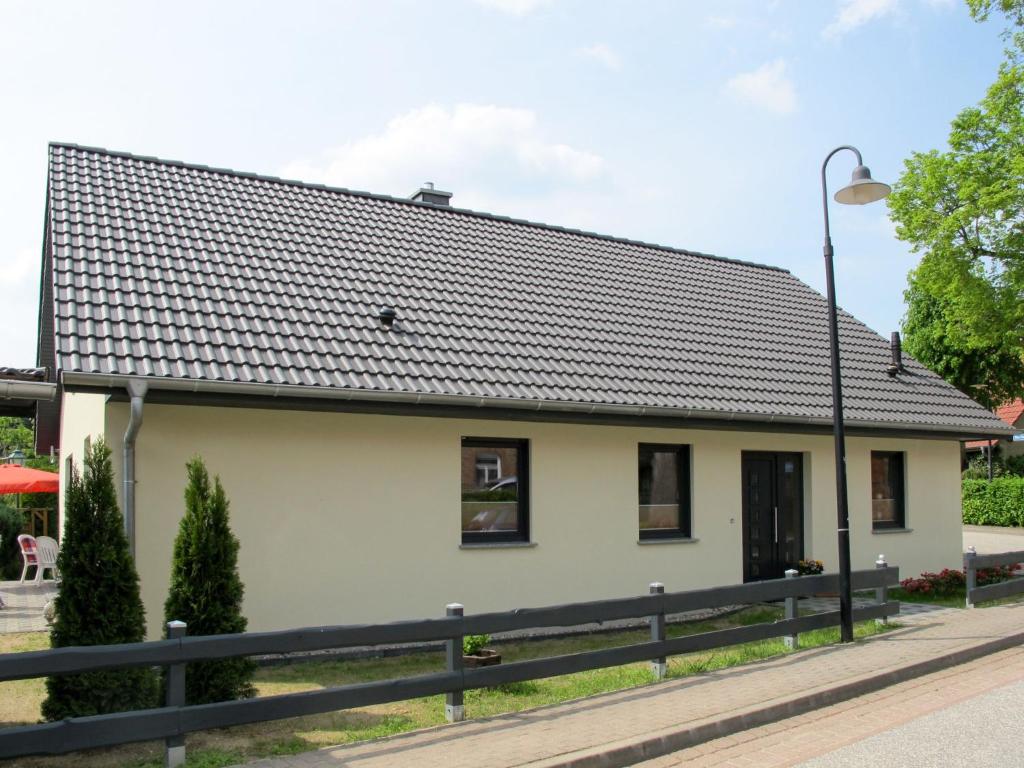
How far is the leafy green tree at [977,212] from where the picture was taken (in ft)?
66.6

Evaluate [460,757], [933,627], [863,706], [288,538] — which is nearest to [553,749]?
[460,757]

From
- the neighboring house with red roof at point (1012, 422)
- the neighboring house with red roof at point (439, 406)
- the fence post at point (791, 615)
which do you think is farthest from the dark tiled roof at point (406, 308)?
the neighboring house with red roof at point (1012, 422)

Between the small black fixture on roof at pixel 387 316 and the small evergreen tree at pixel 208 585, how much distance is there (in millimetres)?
4393

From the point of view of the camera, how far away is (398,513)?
10.4 m

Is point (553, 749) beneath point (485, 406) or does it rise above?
beneath

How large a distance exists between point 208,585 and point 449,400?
395cm

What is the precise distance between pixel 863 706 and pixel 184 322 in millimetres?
7651

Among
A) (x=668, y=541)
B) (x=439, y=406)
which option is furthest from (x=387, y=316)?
(x=668, y=541)

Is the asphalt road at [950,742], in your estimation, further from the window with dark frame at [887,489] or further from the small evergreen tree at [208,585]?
the window with dark frame at [887,489]

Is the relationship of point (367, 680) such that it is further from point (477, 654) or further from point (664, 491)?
point (664, 491)

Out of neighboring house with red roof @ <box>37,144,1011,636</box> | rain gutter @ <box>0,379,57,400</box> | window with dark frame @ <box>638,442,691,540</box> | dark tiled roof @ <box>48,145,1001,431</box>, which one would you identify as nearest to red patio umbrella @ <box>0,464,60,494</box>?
neighboring house with red roof @ <box>37,144,1011,636</box>

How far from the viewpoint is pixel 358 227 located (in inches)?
541

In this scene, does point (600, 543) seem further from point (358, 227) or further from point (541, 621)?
point (358, 227)

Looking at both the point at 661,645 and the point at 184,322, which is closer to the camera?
the point at 661,645
